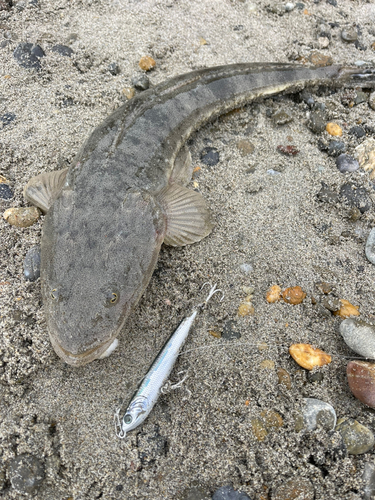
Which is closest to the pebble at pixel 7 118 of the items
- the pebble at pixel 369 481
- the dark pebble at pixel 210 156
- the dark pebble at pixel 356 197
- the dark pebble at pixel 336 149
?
the dark pebble at pixel 210 156

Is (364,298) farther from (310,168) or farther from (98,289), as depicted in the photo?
(98,289)

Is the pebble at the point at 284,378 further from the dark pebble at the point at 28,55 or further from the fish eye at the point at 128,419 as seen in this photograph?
the dark pebble at the point at 28,55

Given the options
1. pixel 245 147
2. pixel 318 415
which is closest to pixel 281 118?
pixel 245 147

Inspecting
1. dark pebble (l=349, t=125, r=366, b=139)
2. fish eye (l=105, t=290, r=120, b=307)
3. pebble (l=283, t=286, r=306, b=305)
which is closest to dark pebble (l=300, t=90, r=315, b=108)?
dark pebble (l=349, t=125, r=366, b=139)

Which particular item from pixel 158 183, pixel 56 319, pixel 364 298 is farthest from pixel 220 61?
pixel 56 319

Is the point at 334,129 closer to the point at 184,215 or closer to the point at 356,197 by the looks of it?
the point at 356,197

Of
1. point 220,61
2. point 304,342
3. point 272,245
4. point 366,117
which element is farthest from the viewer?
point 220,61

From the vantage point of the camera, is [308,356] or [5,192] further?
[5,192]
